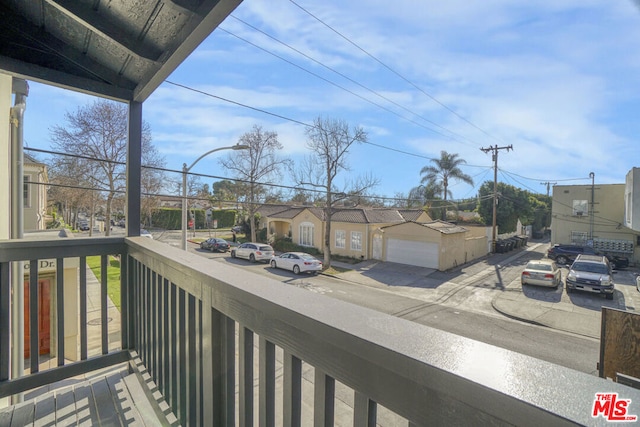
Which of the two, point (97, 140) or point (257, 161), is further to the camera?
point (97, 140)

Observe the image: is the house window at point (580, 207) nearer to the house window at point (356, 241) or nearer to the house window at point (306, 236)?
the house window at point (356, 241)

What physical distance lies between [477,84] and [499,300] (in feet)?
22.0

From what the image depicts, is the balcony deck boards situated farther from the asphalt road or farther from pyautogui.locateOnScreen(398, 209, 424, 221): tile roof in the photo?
pyautogui.locateOnScreen(398, 209, 424, 221): tile roof

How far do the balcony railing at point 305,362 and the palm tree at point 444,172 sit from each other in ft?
71.8

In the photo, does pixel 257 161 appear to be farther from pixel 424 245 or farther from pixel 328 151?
pixel 424 245

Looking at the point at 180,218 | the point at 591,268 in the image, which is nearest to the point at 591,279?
the point at 591,268

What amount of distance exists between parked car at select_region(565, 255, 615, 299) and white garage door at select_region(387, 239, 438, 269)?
488 centimetres

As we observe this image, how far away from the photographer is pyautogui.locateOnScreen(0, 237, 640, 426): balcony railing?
0.39m

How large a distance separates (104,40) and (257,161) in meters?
5.61

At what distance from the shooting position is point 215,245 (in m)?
10.3

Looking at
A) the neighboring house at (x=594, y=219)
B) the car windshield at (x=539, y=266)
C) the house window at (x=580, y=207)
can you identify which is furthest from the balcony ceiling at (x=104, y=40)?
the house window at (x=580, y=207)

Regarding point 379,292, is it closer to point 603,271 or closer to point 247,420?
point 603,271

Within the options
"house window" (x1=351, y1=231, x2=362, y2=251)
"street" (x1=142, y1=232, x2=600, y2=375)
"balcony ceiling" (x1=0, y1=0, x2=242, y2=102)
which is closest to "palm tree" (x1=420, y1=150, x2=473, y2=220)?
"house window" (x1=351, y1=231, x2=362, y2=251)

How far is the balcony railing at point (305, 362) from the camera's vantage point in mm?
394
